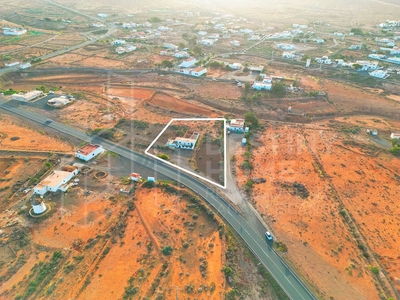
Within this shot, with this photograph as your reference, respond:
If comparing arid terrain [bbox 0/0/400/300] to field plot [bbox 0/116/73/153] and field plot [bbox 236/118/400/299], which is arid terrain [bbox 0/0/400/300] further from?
field plot [bbox 0/116/73/153]

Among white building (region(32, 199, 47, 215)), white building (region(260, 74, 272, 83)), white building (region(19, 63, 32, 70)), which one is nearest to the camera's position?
white building (region(32, 199, 47, 215))

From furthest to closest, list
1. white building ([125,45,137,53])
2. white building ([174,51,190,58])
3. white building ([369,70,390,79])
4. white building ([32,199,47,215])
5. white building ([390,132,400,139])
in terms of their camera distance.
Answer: white building ([125,45,137,53]), white building ([174,51,190,58]), white building ([369,70,390,79]), white building ([390,132,400,139]), white building ([32,199,47,215])

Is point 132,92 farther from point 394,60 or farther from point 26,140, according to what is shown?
point 394,60

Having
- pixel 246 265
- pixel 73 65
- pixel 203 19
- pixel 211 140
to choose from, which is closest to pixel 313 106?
pixel 211 140

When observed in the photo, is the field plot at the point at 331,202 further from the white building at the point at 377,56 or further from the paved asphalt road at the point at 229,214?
the white building at the point at 377,56

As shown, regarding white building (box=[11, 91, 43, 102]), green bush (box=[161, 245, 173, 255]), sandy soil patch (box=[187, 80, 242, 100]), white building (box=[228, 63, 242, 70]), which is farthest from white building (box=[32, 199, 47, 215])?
white building (box=[228, 63, 242, 70])

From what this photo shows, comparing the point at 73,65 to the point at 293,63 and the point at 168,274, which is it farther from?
the point at 168,274
